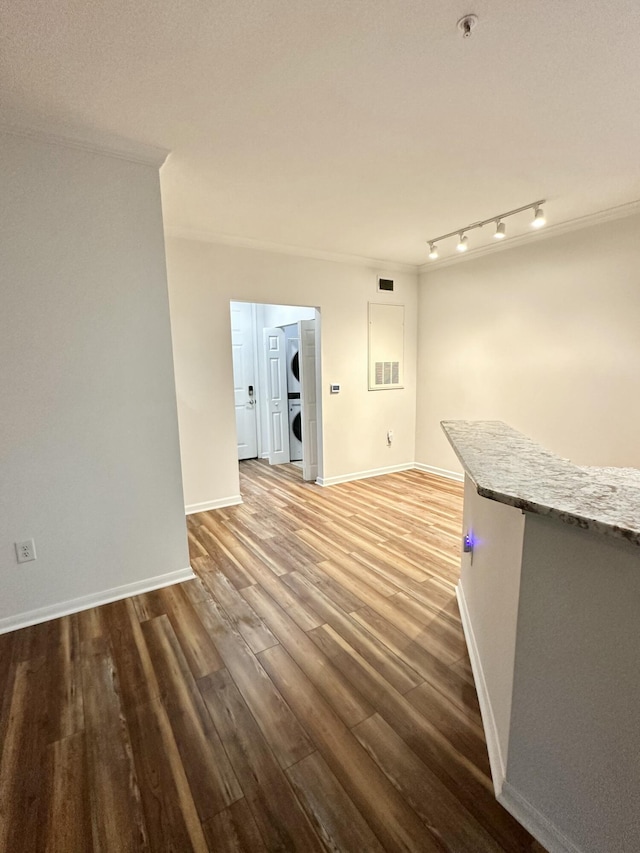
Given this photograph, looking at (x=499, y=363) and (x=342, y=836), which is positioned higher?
(x=499, y=363)

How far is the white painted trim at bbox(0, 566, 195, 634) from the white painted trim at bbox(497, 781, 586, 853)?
2008 mm

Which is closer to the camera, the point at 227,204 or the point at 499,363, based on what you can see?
the point at 227,204

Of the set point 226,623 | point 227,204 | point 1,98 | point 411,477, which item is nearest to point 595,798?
point 226,623

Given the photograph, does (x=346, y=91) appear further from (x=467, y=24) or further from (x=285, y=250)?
(x=285, y=250)

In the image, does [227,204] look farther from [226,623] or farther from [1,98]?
[226,623]

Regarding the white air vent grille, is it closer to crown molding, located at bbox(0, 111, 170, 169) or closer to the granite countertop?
crown molding, located at bbox(0, 111, 170, 169)

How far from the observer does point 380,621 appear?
214 cm

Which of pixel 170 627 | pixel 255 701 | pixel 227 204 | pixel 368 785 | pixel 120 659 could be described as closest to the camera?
pixel 368 785

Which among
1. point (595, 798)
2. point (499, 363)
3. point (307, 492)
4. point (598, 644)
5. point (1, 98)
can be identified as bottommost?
point (307, 492)

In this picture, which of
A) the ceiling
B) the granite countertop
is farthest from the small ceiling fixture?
the granite countertop

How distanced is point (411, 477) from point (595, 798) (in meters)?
3.97

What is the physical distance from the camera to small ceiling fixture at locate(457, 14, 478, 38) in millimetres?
1374

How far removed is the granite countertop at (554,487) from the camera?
84 centimetres

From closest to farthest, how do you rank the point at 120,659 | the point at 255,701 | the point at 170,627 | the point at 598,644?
the point at 598,644
the point at 255,701
the point at 120,659
the point at 170,627
